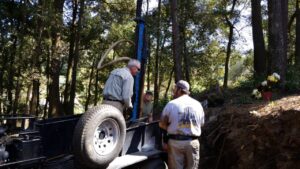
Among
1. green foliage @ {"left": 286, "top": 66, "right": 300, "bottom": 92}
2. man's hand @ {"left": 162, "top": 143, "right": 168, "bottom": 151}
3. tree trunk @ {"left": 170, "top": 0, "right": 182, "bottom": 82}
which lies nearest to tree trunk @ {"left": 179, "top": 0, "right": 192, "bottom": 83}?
tree trunk @ {"left": 170, "top": 0, "right": 182, "bottom": 82}

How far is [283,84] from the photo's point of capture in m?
13.5

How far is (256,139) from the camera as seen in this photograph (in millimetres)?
8031

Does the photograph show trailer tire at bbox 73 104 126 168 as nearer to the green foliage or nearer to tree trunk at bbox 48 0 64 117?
the green foliage

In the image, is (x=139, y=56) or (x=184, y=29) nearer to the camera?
(x=139, y=56)

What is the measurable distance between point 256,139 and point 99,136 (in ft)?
10.5

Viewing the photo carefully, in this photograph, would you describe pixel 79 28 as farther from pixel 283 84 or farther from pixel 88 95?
pixel 283 84

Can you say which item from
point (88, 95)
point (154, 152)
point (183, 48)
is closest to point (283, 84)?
point (154, 152)

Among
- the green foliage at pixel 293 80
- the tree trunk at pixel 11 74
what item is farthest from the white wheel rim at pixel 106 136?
the tree trunk at pixel 11 74

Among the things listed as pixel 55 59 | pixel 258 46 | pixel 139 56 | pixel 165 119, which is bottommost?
pixel 165 119

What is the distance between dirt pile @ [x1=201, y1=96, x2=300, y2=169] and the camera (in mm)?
7410

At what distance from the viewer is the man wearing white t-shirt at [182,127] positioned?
7105 millimetres

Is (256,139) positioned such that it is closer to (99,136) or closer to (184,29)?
(99,136)

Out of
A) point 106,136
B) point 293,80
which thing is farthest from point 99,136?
point 293,80

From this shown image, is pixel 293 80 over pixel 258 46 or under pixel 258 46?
under
